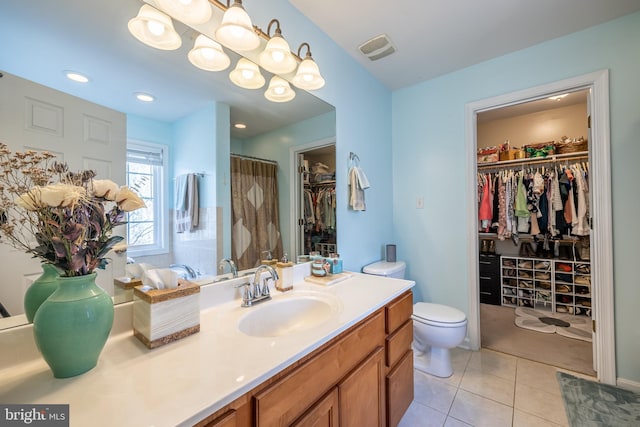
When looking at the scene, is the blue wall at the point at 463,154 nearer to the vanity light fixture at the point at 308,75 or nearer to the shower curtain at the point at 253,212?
the vanity light fixture at the point at 308,75

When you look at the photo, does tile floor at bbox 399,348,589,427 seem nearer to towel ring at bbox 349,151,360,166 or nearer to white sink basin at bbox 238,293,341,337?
white sink basin at bbox 238,293,341,337

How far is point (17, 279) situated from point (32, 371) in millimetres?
255

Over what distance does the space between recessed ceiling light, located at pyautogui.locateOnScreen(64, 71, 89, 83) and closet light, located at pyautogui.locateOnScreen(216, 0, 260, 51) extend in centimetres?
54

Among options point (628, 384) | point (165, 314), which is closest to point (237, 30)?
point (165, 314)

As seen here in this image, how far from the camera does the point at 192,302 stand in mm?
858

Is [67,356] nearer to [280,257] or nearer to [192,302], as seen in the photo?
[192,302]

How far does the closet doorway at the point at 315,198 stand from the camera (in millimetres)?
1625

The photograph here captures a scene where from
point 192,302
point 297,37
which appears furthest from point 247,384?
point 297,37

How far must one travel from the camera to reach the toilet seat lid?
1.80 meters

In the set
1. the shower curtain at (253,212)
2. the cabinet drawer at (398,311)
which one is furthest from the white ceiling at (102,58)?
the cabinet drawer at (398,311)

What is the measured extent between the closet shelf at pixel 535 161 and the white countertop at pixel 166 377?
3.27m

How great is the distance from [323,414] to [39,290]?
94 centimetres

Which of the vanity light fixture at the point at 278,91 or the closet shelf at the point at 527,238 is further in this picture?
the closet shelf at the point at 527,238

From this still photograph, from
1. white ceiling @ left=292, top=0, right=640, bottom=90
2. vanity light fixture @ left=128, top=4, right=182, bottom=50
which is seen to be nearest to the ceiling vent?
white ceiling @ left=292, top=0, right=640, bottom=90
